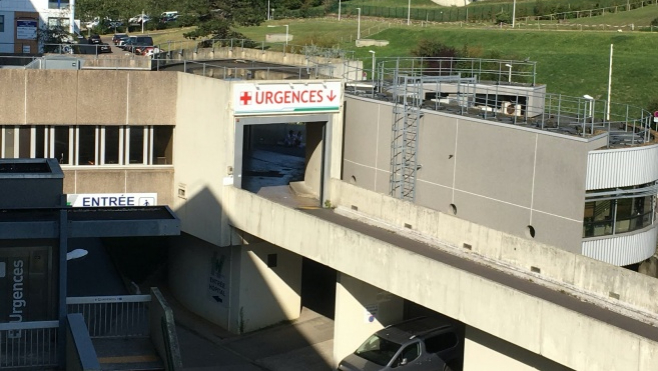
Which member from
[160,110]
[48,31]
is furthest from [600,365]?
[48,31]

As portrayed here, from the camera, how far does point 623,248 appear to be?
2833 centimetres

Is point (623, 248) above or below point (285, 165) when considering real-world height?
below

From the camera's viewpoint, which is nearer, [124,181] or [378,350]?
[378,350]

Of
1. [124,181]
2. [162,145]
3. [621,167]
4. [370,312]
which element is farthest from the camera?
[162,145]

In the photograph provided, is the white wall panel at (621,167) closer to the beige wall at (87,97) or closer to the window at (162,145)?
the beige wall at (87,97)

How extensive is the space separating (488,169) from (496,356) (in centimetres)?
741

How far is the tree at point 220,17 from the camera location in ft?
235

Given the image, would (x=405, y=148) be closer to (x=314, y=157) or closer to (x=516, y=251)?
(x=314, y=157)

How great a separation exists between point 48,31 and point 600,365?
47.0 metres

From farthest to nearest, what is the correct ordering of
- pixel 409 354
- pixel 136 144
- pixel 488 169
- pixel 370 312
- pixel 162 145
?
1. pixel 162 145
2. pixel 136 144
3. pixel 488 169
4. pixel 370 312
5. pixel 409 354

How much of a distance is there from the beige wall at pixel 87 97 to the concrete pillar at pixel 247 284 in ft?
12.5

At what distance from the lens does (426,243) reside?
2620 centimetres

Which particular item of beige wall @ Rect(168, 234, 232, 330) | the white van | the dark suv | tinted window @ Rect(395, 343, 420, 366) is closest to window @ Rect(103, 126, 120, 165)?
beige wall @ Rect(168, 234, 232, 330)

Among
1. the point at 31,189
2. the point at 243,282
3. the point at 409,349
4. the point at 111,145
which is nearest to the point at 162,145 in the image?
the point at 111,145
